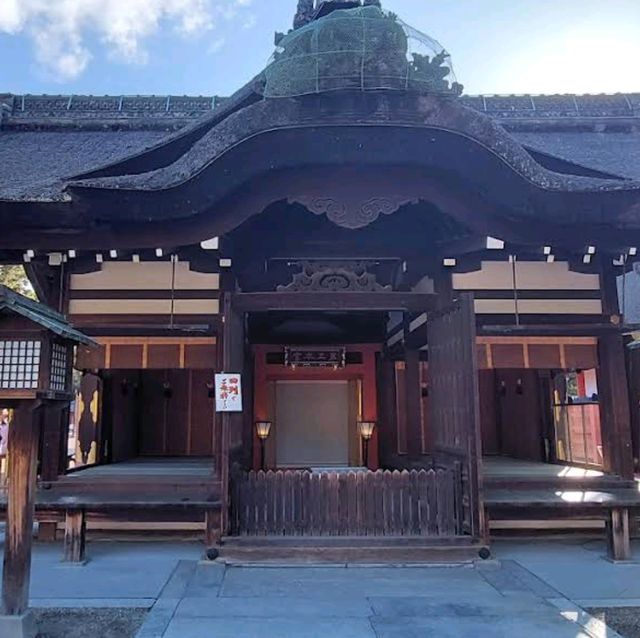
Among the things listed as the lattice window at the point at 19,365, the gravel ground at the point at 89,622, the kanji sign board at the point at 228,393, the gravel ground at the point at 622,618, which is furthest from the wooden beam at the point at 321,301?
the gravel ground at the point at 622,618

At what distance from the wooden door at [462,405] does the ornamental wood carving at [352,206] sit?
3.29 feet

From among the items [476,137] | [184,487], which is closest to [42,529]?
[184,487]

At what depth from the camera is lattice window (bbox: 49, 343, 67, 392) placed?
366cm

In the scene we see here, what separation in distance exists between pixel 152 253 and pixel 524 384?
6915mm

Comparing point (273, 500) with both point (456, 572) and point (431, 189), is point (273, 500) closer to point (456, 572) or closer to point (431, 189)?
point (456, 572)

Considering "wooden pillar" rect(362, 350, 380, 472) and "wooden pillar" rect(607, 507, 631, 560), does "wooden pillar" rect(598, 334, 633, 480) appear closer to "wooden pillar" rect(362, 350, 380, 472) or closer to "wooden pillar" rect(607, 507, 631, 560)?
"wooden pillar" rect(607, 507, 631, 560)

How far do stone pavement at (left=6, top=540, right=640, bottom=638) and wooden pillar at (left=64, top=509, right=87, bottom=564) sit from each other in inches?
5.0

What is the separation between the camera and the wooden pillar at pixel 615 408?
5.97 m

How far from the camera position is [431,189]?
16.3 feet

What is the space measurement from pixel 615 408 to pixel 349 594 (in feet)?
11.6

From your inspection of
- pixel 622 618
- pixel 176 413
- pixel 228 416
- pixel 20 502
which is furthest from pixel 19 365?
pixel 176 413

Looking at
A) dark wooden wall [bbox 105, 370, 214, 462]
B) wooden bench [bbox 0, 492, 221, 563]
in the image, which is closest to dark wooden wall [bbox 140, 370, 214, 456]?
dark wooden wall [bbox 105, 370, 214, 462]

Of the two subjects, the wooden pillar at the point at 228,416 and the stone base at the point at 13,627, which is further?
the wooden pillar at the point at 228,416

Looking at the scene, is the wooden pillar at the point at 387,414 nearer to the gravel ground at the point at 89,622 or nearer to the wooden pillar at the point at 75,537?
the wooden pillar at the point at 75,537
